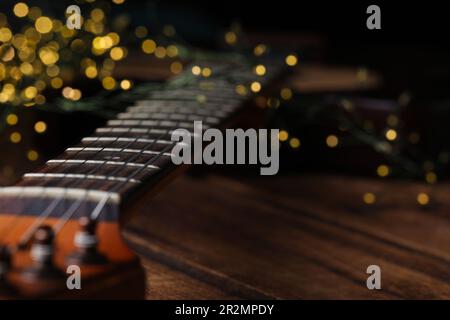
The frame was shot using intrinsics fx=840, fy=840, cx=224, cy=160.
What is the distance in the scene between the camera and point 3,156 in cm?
151

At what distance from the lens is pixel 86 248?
0.65 meters

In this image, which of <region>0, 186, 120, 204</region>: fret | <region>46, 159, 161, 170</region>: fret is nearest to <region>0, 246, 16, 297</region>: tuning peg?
<region>0, 186, 120, 204</region>: fret

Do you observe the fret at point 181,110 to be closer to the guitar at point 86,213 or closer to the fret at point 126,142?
the guitar at point 86,213

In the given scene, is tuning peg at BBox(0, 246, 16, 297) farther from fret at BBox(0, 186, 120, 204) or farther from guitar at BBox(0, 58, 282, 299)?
fret at BBox(0, 186, 120, 204)

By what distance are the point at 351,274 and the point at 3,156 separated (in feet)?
2.51

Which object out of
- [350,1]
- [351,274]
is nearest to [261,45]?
[350,1]

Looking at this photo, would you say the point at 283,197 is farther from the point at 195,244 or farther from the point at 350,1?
the point at 350,1

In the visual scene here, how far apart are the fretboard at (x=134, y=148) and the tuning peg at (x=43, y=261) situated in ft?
0.36

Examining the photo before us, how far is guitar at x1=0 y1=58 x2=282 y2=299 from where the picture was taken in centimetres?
62

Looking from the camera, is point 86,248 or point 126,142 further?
point 126,142

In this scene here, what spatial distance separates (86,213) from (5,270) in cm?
13

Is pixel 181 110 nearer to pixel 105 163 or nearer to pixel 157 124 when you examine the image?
pixel 157 124

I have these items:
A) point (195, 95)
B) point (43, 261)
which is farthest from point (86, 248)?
point (195, 95)
